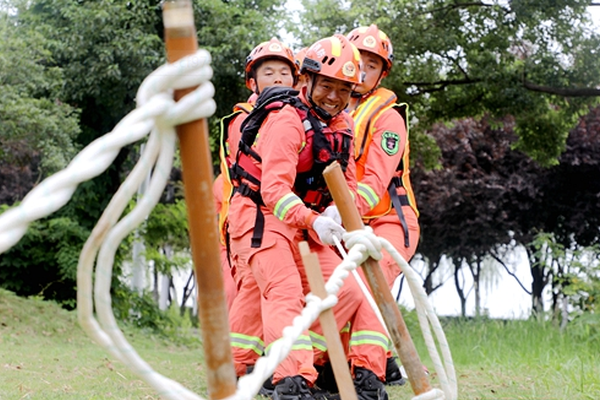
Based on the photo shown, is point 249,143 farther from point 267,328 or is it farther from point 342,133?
point 267,328

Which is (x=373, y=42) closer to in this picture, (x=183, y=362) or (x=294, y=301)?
(x=294, y=301)

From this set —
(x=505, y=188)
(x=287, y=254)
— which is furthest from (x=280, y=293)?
(x=505, y=188)

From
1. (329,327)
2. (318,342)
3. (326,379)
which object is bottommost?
(326,379)

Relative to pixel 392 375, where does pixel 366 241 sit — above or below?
above

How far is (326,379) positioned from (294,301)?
1.06 metres

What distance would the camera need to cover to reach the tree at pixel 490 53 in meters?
12.0

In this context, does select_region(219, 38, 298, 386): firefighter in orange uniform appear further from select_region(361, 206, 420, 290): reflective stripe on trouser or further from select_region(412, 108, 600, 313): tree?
select_region(412, 108, 600, 313): tree

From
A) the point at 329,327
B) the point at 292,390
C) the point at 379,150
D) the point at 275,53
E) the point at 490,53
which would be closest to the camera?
the point at 329,327

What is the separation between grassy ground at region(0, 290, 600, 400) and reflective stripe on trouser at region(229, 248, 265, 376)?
0.34 metres

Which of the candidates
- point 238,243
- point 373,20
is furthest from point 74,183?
point 373,20

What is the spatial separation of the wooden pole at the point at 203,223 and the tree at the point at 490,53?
10520 millimetres

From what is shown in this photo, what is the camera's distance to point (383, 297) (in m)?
3.06

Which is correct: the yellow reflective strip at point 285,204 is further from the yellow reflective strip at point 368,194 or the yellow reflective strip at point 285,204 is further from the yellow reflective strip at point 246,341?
the yellow reflective strip at point 246,341

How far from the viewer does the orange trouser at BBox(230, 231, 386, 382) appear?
452cm
